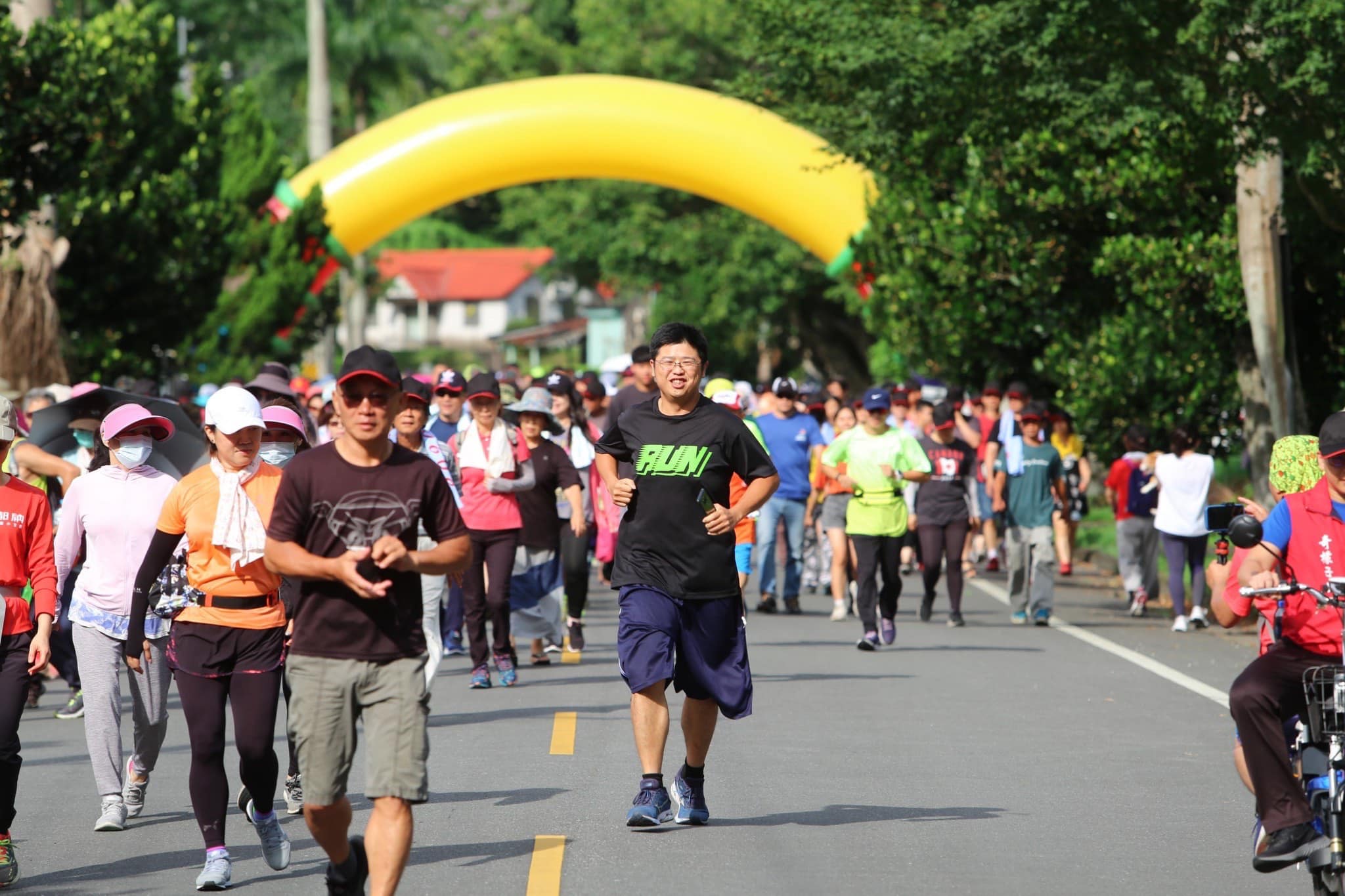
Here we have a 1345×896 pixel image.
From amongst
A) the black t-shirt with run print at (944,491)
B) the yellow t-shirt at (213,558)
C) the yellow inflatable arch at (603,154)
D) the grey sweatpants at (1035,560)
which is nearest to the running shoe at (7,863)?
the yellow t-shirt at (213,558)

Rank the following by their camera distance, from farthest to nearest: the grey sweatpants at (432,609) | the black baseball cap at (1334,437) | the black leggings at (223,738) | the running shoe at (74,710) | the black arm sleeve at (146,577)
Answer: the running shoe at (74,710), the grey sweatpants at (432,609), the black arm sleeve at (146,577), the black leggings at (223,738), the black baseball cap at (1334,437)

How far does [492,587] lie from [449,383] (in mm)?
1770

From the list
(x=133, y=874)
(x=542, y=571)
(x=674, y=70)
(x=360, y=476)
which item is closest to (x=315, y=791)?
(x=360, y=476)

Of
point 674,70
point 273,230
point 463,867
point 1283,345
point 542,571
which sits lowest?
point 463,867

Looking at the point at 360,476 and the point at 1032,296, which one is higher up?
the point at 1032,296

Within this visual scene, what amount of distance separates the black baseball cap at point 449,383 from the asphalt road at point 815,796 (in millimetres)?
1890

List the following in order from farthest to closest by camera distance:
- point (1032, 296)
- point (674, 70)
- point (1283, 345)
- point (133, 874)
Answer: point (674, 70)
point (1032, 296)
point (1283, 345)
point (133, 874)

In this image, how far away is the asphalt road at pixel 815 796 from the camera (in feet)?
24.0

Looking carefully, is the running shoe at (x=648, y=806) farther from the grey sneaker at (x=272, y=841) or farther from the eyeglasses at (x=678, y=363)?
the eyeglasses at (x=678, y=363)

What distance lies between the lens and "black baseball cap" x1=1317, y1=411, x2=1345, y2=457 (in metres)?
6.37

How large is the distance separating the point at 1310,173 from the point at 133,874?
1144 centimetres

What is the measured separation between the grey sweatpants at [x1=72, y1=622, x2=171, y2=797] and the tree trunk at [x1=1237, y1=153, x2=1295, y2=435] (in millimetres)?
12936

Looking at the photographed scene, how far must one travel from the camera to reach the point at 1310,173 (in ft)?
51.9

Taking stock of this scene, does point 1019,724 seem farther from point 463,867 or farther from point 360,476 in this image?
point 360,476
